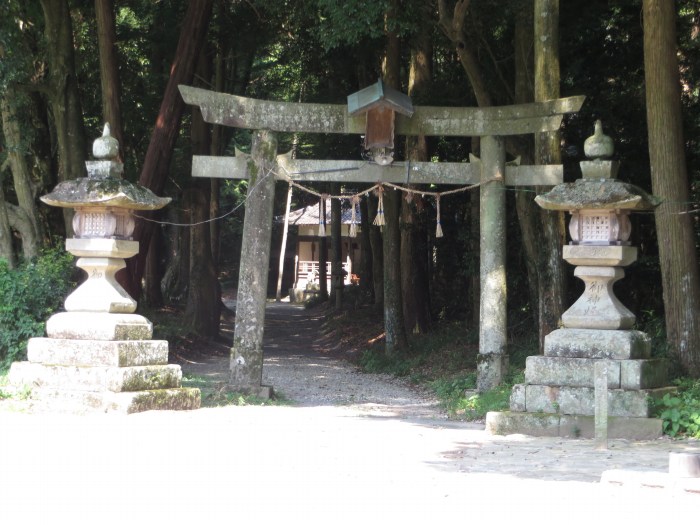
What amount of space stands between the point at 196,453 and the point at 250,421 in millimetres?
2485

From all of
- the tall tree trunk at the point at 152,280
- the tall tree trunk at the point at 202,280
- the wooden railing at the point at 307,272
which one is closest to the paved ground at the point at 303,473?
the tall tree trunk at the point at 202,280

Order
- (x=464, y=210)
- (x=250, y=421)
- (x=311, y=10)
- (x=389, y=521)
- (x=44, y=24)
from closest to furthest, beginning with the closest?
(x=389, y=521) → (x=250, y=421) → (x=311, y=10) → (x=44, y=24) → (x=464, y=210)

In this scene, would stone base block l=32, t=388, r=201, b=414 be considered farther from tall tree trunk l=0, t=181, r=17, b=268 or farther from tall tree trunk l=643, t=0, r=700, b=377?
tall tree trunk l=643, t=0, r=700, b=377

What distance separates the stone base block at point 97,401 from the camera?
10906 mm

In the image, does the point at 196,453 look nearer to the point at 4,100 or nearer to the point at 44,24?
the point at 4,100

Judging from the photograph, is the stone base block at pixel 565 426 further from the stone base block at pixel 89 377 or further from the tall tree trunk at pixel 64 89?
the tall tree trunk at pixel 64 89

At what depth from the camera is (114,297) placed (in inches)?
460

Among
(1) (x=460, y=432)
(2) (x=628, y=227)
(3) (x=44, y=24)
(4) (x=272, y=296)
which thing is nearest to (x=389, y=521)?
(1) (x=460, y=432)

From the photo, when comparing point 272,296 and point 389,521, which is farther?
point 272,296

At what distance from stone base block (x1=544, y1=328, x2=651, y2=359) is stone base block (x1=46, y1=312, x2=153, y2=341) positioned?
17.2 ft

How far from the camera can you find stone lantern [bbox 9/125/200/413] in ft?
36.5

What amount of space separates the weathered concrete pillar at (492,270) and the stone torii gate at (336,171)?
16 mm

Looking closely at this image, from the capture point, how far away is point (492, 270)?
14227 millimetres

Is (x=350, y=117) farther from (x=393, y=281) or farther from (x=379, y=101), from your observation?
(x=393, y=281)
